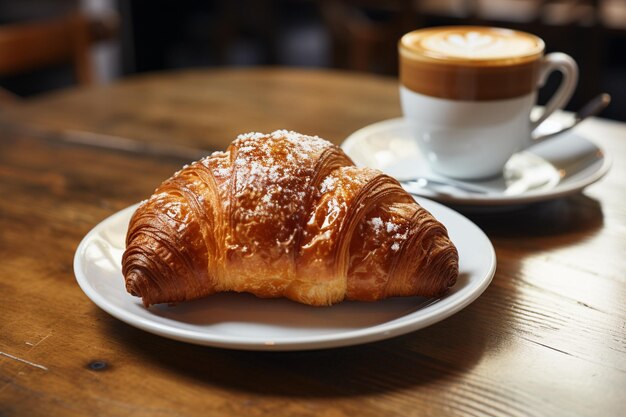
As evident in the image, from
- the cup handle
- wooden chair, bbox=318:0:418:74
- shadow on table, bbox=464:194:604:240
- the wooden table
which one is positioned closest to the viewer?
the wooden table

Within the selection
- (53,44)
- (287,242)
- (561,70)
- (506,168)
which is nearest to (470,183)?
(506,168)

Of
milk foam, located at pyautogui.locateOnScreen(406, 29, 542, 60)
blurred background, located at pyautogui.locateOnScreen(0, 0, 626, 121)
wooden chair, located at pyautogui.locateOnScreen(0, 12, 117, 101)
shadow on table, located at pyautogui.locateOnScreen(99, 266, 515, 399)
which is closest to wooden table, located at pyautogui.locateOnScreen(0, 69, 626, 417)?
shadow on table, located at pyautogui.locateOnScreen(99, 266, 515, 399)

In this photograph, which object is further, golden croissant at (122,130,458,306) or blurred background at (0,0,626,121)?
blurred background at (0,0,626,121)

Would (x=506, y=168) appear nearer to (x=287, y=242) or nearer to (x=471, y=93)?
(x=471, y=93)

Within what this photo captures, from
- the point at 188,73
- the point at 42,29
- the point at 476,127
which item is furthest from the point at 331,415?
the point at 42,29

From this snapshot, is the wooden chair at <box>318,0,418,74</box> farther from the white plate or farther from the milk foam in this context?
the white plate

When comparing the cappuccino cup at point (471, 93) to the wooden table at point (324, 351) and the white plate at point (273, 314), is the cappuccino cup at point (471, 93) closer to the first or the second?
the wooden table at point (324, 351)
